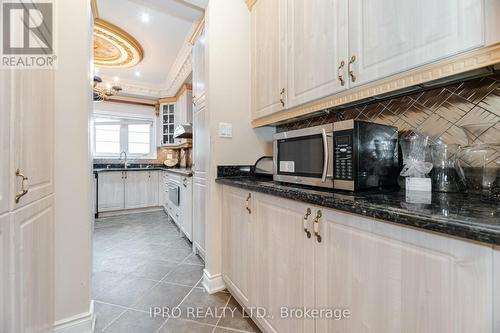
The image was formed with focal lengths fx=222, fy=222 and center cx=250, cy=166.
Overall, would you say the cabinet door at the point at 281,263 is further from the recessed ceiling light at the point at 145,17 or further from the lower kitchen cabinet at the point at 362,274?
the recessed ceiling light at the point at 145,17

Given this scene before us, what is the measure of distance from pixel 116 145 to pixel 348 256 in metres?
5.64

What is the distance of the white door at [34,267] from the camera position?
811 mm

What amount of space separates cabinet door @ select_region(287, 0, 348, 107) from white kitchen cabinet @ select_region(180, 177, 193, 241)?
1726mm

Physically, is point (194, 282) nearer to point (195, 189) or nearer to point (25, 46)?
point (195, 189)

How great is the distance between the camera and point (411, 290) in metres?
0.61

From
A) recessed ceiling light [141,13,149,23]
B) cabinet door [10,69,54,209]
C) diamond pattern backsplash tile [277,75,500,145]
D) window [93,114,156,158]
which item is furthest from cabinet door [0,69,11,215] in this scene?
window [93,114,156,158]

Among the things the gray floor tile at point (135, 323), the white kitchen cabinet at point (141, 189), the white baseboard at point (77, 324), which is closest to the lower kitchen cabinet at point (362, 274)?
the gray floor tile at point (135, 323)

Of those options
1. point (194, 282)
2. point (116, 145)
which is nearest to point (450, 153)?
point (194, 282)

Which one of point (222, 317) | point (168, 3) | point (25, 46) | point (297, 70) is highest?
point (168, 3)

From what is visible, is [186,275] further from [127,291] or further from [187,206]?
[187,206]

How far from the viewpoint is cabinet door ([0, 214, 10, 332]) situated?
70 cm

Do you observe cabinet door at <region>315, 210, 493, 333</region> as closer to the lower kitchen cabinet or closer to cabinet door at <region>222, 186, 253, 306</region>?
the lower kitchen cabinet

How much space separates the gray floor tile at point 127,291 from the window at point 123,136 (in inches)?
155

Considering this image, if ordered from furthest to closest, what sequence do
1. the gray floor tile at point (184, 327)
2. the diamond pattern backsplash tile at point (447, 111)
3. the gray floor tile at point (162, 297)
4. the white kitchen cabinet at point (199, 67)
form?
the white kitchen cabinet at point (199, 67), the gray floor tile at point (162, 297), the gray floor tile at point (184, 327), the diamond pattern backsplash tile at point (447, 111)
